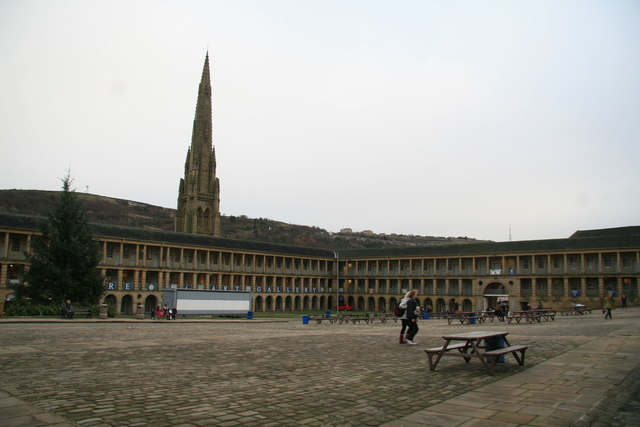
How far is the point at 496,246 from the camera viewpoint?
67.0 meters

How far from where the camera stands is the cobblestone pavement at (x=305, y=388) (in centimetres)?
536

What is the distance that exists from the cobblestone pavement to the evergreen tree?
22.5 m

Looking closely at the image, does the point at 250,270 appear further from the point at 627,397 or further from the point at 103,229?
the point at 627,397

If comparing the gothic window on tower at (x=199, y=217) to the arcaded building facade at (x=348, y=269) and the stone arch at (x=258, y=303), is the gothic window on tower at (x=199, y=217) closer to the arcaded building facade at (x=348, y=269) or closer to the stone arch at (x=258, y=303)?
the arcaded building facade at (x=348, y=269)

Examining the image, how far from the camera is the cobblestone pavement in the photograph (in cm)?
536

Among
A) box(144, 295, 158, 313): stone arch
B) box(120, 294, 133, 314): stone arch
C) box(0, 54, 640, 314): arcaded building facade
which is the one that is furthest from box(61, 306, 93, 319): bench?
box(144, 295, 158, 313): stone arch

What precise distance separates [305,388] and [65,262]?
30.4 meters

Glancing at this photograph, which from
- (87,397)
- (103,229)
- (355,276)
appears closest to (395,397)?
(87,397)

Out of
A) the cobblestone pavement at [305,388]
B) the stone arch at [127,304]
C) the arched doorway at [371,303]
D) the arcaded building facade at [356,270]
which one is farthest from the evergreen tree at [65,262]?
the arched doorway at [371,303]

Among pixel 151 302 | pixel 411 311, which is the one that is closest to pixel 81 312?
pixel 411 311

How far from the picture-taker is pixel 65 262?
108 feet

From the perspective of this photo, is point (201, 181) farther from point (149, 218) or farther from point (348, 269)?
point (149, 218)

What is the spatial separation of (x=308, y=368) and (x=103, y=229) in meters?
51.9

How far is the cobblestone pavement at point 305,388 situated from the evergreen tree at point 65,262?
73.9ft
